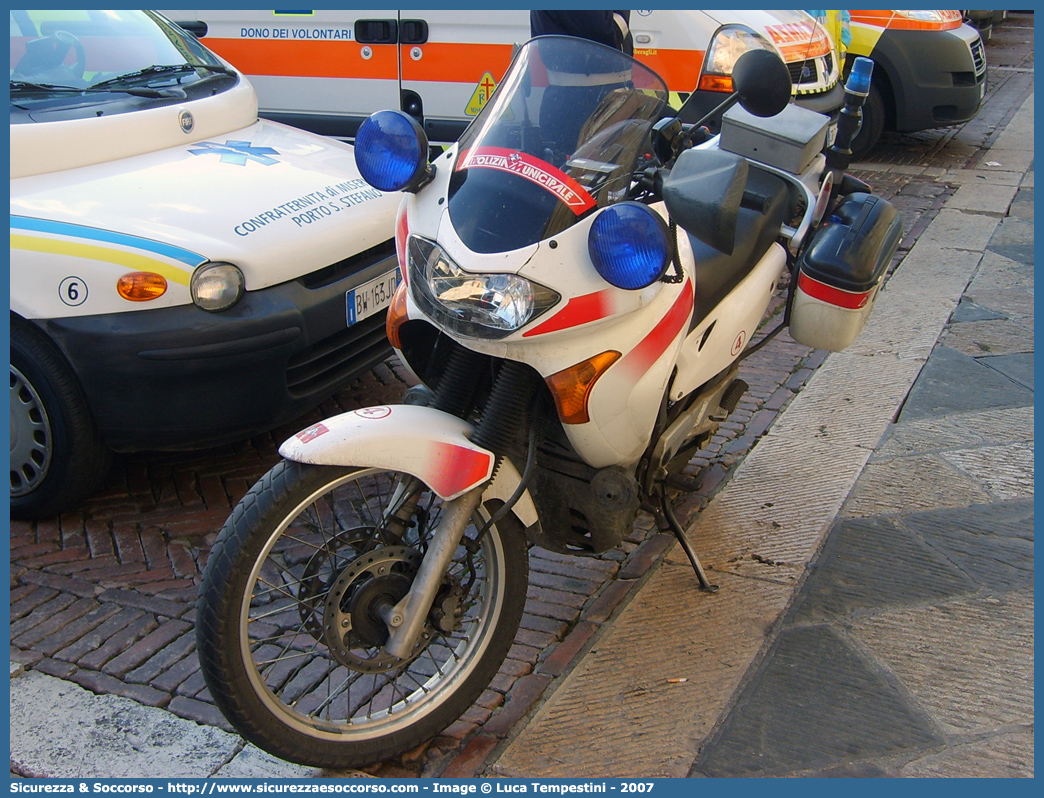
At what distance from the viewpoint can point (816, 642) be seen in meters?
3.10

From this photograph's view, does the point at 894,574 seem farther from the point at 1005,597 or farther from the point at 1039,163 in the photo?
the point at 1039,163

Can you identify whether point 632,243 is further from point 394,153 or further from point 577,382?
point 394,153

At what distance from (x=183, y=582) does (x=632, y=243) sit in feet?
6.44

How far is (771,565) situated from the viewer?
11.5 feet

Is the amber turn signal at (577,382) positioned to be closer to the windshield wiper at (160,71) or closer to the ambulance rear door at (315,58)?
the windshield wiper at (160,71)

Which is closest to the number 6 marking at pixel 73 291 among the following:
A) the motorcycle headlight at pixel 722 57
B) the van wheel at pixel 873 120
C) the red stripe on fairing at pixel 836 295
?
the red stripe on fairing at pixel 836 295

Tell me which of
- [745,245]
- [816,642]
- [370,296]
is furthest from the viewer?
[370,296]

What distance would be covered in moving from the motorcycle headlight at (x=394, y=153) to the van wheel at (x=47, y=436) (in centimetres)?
152

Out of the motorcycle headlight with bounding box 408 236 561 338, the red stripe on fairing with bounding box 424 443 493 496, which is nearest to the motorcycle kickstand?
the red stripe on fairing with bounding box 424 443 493 496

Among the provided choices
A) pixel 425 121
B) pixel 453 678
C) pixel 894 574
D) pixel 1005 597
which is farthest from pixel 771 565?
pixel 425 121

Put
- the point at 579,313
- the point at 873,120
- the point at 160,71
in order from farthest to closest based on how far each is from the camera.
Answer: the point at 873,120, the point at 160,71, the point at 579,313

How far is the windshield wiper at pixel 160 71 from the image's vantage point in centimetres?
443

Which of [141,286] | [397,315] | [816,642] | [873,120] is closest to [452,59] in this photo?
[141,286]

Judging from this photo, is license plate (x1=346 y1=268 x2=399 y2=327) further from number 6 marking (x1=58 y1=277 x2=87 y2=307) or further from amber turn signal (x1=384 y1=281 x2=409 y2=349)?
amber turn signal (x1=384 y1=281 x2=409 y2=349)
